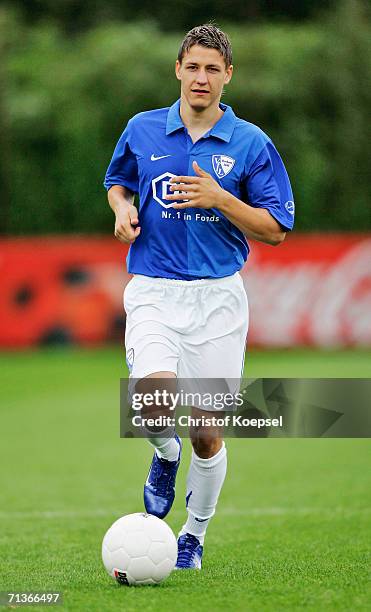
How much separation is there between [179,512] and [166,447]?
8.59ft

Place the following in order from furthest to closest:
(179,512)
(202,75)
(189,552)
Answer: (179,512) → (189,552) → (202,75)

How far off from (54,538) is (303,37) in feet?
93.5

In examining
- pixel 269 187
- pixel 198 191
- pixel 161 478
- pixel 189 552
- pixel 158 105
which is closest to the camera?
pixel 198 191

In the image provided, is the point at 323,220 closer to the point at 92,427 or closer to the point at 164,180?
the point at 92,427

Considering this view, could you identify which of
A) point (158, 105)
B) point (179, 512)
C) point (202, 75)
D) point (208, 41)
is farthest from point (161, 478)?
point (158, 105)

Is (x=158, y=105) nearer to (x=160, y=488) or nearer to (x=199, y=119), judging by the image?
(x=199, y=119)

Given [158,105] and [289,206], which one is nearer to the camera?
[289,206]

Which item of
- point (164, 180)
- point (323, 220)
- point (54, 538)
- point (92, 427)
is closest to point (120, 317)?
point (92, 427)

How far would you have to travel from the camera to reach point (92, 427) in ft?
45.4

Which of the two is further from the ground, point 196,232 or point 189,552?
point 196,232

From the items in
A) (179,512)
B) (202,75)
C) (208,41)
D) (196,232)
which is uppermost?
(208,41)

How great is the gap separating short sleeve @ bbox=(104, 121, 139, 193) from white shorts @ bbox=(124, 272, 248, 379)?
1.87ft

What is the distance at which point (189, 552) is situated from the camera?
605 centimetres

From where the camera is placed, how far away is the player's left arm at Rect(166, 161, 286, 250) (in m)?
5.67
